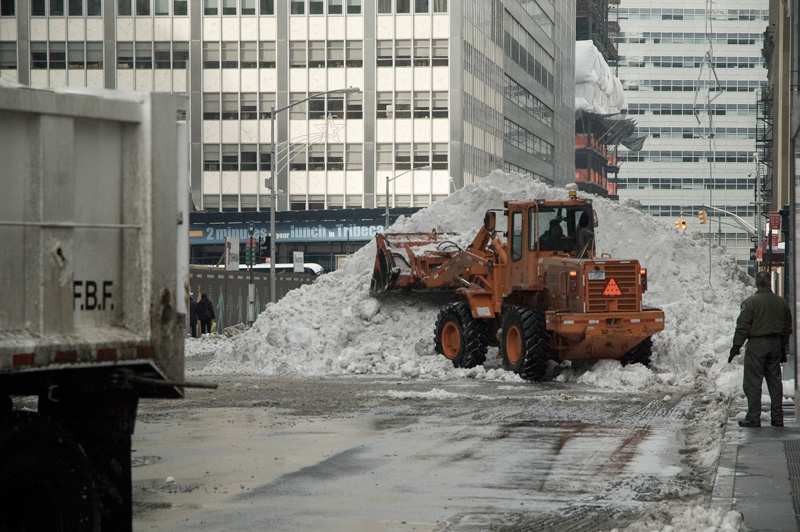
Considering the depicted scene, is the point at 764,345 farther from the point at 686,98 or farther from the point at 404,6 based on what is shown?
the point at 686,98

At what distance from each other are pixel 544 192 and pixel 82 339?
→ 25.1 meters

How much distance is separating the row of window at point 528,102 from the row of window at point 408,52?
13840 mm

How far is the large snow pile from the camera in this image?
72.3 ft

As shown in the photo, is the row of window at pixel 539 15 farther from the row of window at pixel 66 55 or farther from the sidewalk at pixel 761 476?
the sidewalk at pixel 761 476

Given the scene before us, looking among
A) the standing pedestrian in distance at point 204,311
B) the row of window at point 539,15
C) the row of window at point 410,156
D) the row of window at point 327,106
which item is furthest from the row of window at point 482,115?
the standing pedestrian in distance at point 204,311

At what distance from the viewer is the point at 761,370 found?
13117 mm

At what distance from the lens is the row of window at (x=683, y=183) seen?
→ 6363 inches

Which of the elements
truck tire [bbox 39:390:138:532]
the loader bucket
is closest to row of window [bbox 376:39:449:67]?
the loader bucket

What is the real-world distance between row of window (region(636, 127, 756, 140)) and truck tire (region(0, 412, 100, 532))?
161 meters

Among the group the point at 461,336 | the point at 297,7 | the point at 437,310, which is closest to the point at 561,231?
the point at 461,336

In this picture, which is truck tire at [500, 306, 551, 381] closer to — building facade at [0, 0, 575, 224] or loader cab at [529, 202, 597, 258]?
loader cab at [529, 202, 597, 258]

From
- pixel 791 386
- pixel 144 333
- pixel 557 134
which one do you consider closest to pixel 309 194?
pixel 557 134

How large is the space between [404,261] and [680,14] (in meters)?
149

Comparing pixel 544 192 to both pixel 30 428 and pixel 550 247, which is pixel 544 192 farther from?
pixel 30 428
